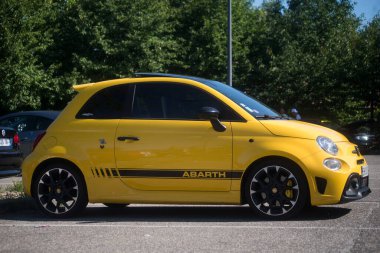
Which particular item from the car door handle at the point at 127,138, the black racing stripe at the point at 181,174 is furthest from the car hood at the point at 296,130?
the car door handle at the point at 127,138

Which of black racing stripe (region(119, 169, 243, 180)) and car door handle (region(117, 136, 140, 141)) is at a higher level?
car door handle (region(117, 136, 140, 141))

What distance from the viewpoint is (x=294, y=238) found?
22.1 ft

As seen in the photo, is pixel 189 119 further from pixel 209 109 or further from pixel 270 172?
pixel 270 172

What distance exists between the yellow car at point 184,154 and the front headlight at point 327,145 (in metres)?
0.01

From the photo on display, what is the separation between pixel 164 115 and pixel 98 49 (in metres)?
21.6

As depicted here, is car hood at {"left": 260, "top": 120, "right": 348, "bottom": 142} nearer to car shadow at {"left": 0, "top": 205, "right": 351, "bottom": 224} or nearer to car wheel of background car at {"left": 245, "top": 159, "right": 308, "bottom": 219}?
car wheel of background car at {"left": 245, "top": 159, "right": 308, "bottom": 219}

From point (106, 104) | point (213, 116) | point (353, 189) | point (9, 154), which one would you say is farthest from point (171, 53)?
point (353, 189)

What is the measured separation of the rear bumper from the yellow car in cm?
261

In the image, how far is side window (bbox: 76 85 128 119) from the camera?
8.62 metres

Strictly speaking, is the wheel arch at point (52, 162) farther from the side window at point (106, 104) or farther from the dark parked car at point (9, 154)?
the dark parked car at point (9, 154)

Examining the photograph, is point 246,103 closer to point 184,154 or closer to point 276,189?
point 184,154

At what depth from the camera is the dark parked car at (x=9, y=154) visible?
37.2ft

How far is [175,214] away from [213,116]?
1484 mm


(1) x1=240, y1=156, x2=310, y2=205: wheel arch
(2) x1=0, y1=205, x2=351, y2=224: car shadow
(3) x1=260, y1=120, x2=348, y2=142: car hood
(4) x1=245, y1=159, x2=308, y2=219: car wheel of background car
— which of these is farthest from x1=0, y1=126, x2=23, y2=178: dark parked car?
(3) x1=260, y1=120, x2=348, y2=142: car hood
